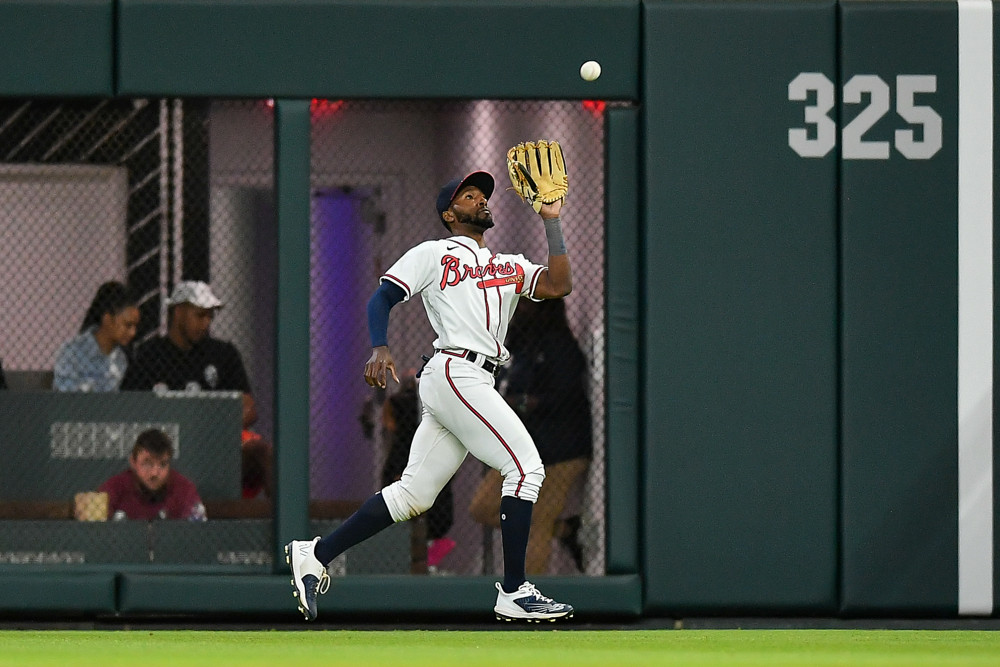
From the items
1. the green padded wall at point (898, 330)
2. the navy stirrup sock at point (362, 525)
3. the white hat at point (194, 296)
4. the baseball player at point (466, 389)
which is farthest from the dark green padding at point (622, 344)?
the white hat at point (194, 296)

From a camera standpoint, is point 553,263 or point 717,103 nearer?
point 553,263

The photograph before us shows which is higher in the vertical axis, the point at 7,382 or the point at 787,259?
the point at 787,259

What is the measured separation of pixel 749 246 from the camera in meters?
7.13

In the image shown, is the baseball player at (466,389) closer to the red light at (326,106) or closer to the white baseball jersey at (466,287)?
the white baseball jersey at (466,287)

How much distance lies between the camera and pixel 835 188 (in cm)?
713

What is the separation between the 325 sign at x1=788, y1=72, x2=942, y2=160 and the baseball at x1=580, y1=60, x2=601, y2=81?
0.88 meters

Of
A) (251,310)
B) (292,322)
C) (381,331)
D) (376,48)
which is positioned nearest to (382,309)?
(381,331)

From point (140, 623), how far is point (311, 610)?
1.14m

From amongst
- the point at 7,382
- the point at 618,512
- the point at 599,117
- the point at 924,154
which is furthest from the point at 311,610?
the point at 924,154

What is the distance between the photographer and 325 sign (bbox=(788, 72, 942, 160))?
7.09 m

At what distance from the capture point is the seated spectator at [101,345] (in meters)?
7.21

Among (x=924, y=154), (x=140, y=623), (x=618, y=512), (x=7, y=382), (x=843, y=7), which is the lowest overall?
(x=140, y=623)

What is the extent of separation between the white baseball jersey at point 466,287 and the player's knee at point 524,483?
491 mm

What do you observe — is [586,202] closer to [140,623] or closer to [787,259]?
[787,259]
